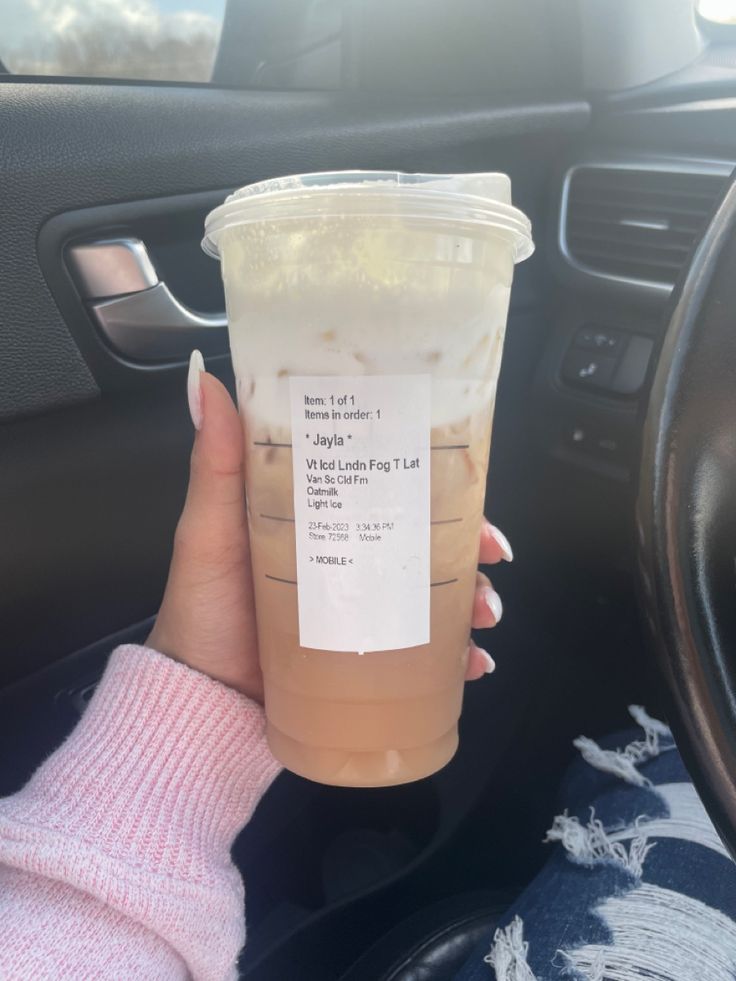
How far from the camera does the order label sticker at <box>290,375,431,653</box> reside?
62 cm

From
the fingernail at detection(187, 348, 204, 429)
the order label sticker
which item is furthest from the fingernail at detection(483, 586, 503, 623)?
the fingernail at detection(187, 348, 204, 429)

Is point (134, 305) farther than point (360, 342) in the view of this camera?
Yes

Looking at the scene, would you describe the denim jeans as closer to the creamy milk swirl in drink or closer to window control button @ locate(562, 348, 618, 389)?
the creamy milk swirl in drink

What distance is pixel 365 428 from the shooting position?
0.62 m

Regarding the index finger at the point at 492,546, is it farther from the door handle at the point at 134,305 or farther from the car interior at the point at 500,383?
the door handle at the point at 134,305

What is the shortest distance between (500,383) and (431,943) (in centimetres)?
74

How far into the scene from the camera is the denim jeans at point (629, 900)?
85 centimetres

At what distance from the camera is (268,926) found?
1.09m

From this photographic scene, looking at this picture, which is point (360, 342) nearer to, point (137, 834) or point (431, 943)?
point (137, 834)

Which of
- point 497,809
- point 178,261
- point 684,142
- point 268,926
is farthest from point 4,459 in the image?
point 684,142

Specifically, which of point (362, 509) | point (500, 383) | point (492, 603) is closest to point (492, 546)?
point (492, 603)

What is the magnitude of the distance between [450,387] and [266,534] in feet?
0.59

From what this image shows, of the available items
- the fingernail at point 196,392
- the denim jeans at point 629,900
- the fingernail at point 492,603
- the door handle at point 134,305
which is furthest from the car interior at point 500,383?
the fingernail at point 196,392

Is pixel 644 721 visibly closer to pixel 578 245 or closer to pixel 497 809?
pixel 497 809
